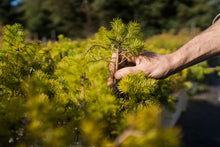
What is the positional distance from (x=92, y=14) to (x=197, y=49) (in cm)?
2061

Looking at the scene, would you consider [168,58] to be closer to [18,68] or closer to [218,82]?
[18,68]

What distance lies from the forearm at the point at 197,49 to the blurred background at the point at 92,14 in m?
17.1

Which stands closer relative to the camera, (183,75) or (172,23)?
(183,75)

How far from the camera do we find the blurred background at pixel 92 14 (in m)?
17.8

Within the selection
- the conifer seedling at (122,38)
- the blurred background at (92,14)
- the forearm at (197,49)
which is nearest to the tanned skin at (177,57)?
the forearm at (197,49)

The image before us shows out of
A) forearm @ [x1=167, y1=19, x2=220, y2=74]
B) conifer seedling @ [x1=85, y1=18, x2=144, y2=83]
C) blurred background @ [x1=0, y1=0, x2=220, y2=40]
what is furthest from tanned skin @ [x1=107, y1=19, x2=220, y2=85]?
blurred background @ [x1=0, y1=0, x2=220, y2=40]

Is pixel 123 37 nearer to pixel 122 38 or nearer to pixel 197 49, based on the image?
pixel 122 38

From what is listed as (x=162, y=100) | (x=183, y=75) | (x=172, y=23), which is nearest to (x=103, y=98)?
(x=162, y=100)

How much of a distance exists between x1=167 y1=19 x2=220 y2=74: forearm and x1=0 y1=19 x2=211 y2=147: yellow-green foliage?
379 mm

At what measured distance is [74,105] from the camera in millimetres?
574

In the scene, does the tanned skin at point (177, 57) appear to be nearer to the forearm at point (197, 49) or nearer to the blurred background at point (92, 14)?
the forearm at point (197, 49)

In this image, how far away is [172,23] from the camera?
2006 cm

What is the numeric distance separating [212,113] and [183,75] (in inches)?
80.5

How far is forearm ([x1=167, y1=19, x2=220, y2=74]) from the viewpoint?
97 cm
